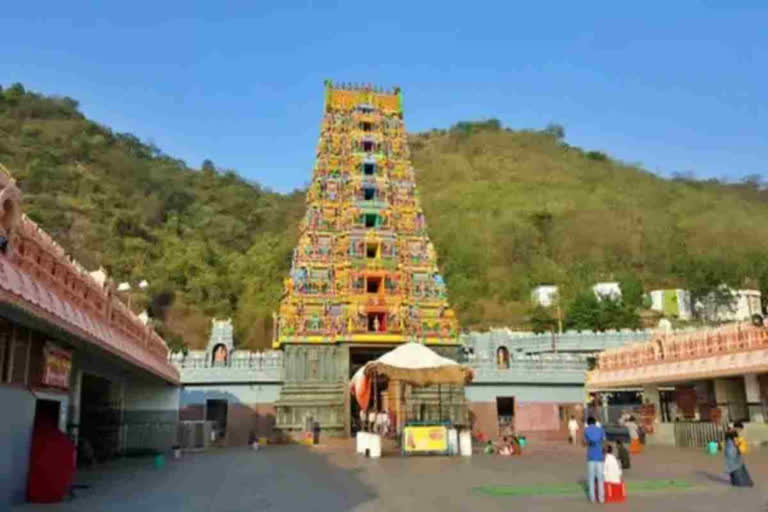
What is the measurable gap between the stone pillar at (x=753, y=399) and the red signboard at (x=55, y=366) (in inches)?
750

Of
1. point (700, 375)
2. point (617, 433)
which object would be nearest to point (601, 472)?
point (700, 375)

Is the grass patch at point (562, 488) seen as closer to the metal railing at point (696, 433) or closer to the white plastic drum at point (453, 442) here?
the white plastic drum at point (453, 442)

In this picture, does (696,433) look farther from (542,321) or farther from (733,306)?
(733,306)

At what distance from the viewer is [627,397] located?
39.3 m

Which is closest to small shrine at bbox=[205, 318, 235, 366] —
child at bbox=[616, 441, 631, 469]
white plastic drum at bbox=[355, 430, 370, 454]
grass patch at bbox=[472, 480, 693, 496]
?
white plastic drum at bbox=[355, 430, 370, 454]

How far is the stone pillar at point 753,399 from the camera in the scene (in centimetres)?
1984

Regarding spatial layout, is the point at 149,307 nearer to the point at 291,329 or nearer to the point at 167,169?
the point at 291,329

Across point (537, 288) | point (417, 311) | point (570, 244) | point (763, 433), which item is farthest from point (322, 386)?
point (570, 244)

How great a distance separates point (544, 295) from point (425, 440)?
44468mm

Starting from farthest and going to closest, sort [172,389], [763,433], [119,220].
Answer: [119,220]
[172,389]
[763,433]

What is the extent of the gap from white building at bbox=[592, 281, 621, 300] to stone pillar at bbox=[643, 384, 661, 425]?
30214 millimetres

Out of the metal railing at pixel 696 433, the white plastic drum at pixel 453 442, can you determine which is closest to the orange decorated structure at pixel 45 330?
the white plastic drum at pixel 453 442

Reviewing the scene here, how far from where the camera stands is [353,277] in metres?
31.8

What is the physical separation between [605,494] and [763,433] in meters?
13.1
